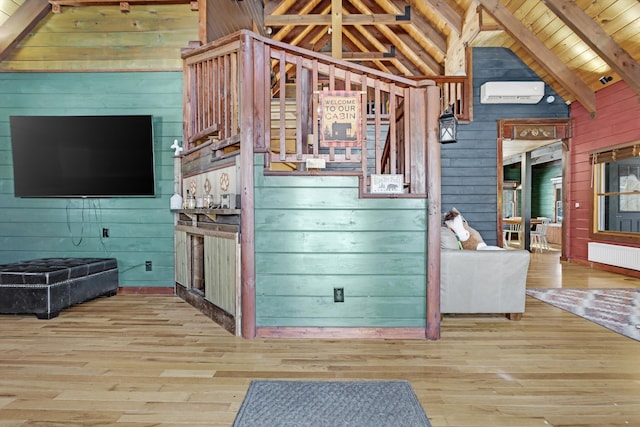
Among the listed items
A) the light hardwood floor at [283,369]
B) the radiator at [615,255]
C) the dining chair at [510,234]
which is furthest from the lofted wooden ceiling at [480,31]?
the dining chair at [510,234]

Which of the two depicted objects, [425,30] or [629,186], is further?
[425,30]

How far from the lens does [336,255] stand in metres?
2.82

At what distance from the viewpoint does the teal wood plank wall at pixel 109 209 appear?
4254mm

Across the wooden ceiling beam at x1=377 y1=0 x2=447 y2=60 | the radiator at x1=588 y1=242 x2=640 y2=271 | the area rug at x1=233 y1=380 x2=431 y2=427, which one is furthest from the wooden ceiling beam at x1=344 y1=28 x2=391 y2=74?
the area rug at x1=233 y1=380 x2=431 y2=427

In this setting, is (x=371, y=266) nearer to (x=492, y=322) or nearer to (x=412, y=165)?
(x=412, y=165)

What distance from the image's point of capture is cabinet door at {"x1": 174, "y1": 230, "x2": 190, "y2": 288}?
155 inches

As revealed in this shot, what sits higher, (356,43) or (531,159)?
(356,43)

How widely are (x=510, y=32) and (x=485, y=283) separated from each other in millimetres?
4792

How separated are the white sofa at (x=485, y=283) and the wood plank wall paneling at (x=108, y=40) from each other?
12.5ft

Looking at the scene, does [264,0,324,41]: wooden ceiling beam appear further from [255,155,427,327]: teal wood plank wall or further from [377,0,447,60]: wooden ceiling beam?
[255,155,427,327]: teal wood plank wall

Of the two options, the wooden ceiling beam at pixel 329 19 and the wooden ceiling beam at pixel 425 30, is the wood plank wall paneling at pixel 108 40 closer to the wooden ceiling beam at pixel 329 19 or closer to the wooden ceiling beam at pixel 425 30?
the wooden ceiling beam at pixel 329 19

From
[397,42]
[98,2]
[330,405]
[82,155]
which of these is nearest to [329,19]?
[397,42]

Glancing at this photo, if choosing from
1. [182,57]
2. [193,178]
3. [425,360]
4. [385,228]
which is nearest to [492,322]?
[425,360]

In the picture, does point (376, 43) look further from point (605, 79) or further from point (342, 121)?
point (342, 121)
